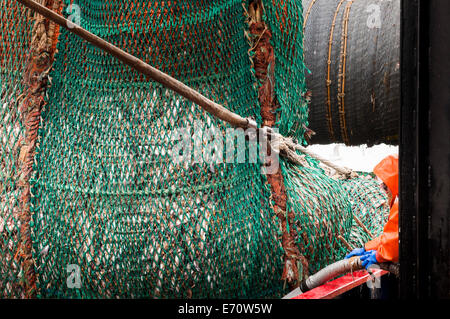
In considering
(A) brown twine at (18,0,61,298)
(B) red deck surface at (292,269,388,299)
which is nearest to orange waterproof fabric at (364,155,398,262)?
(B) red deck surface at (292,269,388,299)

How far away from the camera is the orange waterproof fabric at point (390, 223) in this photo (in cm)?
221

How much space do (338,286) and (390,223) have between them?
399mm

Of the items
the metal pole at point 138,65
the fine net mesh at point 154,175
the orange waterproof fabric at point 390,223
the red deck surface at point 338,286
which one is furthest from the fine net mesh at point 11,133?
the orange waterproof fabric at point 390,223

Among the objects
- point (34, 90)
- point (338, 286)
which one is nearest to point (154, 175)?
point (34, 90)

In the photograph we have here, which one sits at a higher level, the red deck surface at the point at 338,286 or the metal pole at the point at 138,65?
the metal pole at the point at 138,65

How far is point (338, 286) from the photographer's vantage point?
237 cm

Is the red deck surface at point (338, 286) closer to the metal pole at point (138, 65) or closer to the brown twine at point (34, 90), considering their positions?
the metal pole at point (138, 65)

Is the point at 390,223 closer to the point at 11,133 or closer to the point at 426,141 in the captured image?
the point at 426,141

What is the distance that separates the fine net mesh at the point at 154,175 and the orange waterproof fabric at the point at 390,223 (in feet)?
0.80

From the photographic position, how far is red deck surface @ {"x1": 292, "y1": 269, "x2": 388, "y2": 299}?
211 centimetres

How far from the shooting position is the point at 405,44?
143cm

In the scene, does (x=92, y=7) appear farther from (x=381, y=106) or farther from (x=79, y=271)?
(x=381, y=106)
